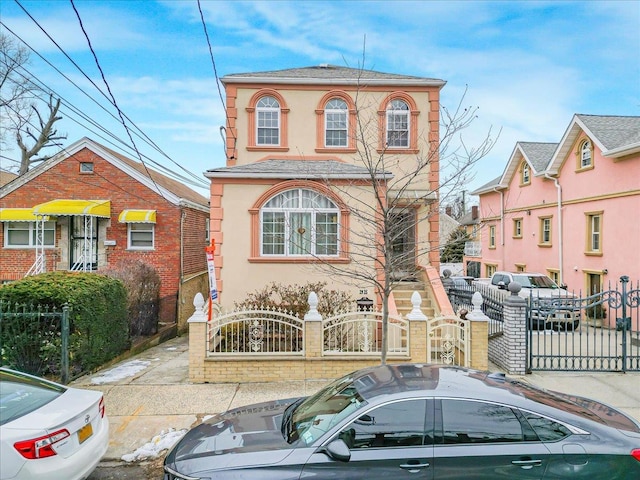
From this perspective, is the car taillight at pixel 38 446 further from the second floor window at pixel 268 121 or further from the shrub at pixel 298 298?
the second floor window at pixel 268 121

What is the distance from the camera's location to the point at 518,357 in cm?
797

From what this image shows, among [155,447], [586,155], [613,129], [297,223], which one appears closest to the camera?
[155,447]

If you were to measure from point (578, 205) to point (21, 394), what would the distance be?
2062 centimetres

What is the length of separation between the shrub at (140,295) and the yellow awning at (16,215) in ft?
16.6

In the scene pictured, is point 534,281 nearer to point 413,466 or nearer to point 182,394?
point 182,394

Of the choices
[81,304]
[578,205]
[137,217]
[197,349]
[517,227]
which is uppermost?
[578,205]

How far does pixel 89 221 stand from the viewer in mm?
14992

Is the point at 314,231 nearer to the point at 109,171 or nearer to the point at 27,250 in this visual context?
the point at 109,171

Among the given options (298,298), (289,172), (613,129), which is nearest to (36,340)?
(298,298)

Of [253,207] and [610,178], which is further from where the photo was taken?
[610,178]

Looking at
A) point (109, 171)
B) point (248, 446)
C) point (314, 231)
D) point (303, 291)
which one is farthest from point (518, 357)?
point (109, 171)

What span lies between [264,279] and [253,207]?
2.00 meters

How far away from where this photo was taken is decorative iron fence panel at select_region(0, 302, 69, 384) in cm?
709

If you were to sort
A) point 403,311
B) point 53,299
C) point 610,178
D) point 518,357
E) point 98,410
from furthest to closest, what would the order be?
1. point 610,178
2. point 403,311
3. point 518,357
4. point 53,299
5. point 98,410
